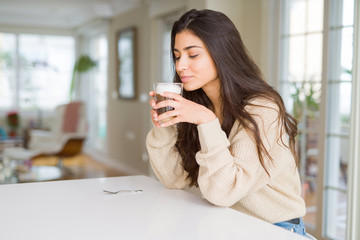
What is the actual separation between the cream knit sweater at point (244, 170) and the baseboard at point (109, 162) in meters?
4.42

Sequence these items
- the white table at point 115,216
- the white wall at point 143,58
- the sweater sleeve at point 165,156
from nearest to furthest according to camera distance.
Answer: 1. the white table at point 115,216
2. the sweater sleeve at point 165,156
3. the white wall at point 143,58

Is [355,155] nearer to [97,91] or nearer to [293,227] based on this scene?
[293,227]

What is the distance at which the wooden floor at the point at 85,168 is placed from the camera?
6.18 metres

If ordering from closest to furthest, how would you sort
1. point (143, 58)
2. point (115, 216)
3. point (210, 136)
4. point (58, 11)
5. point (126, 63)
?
1. point (115, 216)
2. point (210, 136)
3. point (143, 58)
4. point (126, 63)
5. point (58, 11)

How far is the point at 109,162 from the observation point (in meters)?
7.20

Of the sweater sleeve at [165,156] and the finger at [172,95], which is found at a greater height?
the finger at [172,95]

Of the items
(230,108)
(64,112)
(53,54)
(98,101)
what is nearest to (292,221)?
(230,108)

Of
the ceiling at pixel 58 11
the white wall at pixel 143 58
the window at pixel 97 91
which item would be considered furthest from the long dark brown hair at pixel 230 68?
the window at pixel 97 91

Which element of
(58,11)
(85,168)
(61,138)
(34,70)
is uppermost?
(58,11)

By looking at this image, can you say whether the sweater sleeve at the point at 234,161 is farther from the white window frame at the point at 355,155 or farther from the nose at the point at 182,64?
the white window frame at the point at 355,155

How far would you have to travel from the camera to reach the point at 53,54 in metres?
Answer: 8.69

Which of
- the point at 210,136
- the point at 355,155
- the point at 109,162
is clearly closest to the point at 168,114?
the point at 210,136

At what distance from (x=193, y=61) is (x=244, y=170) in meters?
0.40

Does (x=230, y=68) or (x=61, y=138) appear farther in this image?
(x=61, y=138)
